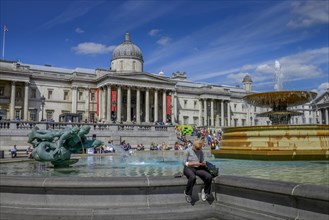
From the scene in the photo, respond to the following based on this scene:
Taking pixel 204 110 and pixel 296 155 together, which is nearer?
pixel 296 155

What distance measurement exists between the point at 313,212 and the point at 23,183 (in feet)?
14.6

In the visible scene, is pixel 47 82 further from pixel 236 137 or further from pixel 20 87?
pixel 236 137

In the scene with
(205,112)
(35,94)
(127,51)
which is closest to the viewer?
(35,94)

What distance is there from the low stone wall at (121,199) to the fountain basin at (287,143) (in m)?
8.11

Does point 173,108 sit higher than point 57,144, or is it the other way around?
point 173,108

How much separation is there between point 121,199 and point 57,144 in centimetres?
593

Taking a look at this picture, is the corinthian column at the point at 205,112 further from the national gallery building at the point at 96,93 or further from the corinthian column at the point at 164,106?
the corinthian column at the point at 164,106

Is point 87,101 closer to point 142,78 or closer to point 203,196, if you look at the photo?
point 142,78

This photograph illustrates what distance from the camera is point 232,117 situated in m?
86.6

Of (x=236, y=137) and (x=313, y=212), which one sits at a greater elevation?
(x=236, y=137)

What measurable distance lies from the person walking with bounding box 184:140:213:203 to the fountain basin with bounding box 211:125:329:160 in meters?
7.88

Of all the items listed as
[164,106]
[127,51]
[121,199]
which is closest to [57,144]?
[121,199]

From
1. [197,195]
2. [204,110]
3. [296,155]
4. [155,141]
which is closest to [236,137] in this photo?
[296,155]

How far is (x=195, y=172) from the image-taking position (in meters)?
5.77
